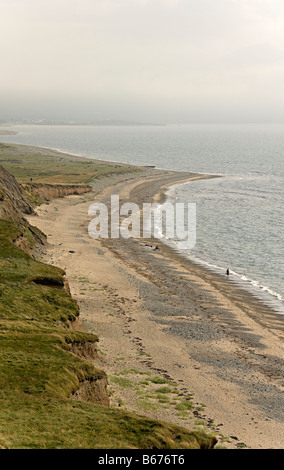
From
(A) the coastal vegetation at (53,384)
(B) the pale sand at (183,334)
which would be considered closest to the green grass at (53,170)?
(B) the pale sand at (183,334)

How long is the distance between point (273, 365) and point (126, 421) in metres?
18.9

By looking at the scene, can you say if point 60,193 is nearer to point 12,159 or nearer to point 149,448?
point 12,159

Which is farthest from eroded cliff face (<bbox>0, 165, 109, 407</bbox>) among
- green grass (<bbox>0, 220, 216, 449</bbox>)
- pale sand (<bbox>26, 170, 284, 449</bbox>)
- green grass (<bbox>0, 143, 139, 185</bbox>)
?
green grass (<bbox>0, 143, 139, 185</bbox>)

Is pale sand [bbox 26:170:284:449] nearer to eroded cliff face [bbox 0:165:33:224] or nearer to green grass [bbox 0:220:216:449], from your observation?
green grass [bbox 0:220:216:449]

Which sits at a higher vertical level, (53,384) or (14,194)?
(14,194)

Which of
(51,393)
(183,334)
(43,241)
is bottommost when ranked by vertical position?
(183,334)

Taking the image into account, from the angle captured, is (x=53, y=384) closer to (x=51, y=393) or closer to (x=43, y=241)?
(x=51, y=393)

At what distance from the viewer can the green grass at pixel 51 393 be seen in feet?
59.7

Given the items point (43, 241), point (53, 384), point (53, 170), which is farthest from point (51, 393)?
point (53, 170)

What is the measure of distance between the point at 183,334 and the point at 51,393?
798 inches

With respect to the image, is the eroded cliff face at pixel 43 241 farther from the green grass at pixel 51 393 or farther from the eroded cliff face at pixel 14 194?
the green grass at pixel 51 393

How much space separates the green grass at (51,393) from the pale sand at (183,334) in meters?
4.09

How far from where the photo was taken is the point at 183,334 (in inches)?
1601

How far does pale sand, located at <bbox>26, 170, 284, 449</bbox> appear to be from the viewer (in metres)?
28.5
